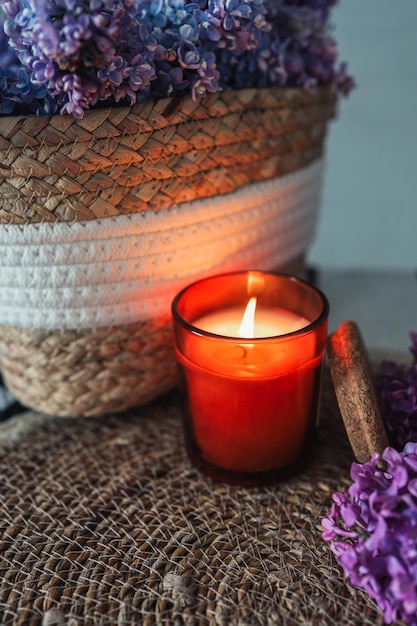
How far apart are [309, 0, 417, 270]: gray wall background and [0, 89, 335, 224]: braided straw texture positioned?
1.26 ft

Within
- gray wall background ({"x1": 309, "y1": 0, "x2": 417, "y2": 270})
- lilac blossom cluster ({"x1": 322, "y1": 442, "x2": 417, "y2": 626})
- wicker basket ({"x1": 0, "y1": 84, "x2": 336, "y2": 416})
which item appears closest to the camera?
lilac blossom cluster ({"x1": 322, "y1": 442, "x2": 417, "y2": 626})

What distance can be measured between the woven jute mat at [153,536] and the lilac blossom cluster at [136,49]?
273 millimetres

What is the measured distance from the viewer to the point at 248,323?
486 millimetres

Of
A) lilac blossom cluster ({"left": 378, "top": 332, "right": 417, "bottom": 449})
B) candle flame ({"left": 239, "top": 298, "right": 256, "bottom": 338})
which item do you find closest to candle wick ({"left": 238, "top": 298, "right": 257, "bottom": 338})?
candle flame ({"left": 239, "top": 298, "right": 256, "bottom": 338})

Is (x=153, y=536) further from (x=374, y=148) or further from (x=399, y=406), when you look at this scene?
(x=374, y=148)

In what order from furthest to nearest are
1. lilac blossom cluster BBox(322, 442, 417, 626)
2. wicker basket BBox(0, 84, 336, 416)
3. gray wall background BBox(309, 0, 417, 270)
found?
1. gray wall background BBox(309, 0, 417, 270)
2. wicker basket BBox(0, 84, 336, 416)
3. lilac blossom cluster BBox(322, 442, 417, 626)

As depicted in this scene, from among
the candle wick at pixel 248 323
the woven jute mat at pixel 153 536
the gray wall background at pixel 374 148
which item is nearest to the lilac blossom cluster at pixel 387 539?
the woven jute mat at pixel 153 536

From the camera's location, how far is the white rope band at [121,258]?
0.46m

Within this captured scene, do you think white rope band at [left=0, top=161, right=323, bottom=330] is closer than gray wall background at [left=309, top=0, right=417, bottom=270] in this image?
Yes

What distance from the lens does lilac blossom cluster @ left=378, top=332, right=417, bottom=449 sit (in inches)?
18.2

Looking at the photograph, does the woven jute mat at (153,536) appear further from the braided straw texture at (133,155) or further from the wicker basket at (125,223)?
the braided straw texture at (133,155)

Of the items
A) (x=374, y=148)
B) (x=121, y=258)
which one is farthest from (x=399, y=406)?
(x=374, y=148)

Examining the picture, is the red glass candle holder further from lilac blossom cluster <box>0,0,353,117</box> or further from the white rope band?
lilac blossom cluster <box>0,0,353,117</box>

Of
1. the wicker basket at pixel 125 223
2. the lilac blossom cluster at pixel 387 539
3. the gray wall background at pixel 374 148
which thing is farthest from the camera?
the gray wall background at pixel 374 148
